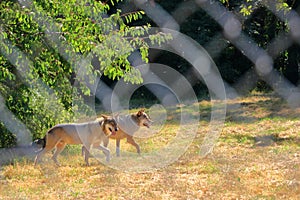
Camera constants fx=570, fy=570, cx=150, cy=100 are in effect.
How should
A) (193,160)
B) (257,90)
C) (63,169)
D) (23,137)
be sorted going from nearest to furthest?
(63,169) < (193,160) < (23,137) < (257,90)

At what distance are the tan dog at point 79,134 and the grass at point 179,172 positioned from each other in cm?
36

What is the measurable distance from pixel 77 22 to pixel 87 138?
9.89ft

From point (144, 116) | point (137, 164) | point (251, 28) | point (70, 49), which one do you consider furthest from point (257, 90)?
point (70, 49)

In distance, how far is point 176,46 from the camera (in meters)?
27.9

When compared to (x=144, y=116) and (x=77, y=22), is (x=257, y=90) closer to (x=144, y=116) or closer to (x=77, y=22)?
(x=144, y=116)

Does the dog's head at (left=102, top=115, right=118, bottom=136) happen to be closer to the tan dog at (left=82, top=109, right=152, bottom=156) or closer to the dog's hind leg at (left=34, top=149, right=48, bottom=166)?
the tan dog at (left=82, top=109, right=152, bottom=156)

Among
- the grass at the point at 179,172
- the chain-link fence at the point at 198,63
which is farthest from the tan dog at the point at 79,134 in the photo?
the chain-link fence at the point at 198,63

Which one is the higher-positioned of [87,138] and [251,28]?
[251,28]

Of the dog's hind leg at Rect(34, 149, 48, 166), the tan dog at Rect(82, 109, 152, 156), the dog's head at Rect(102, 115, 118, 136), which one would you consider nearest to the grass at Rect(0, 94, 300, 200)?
the dog's hind leg at Rect(34, 149, 48, 166)

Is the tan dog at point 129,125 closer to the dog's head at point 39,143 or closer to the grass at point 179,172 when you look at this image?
the grass at point 179,172

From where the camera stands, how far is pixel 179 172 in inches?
445

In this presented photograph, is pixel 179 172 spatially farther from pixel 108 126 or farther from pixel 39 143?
pixel 39 143

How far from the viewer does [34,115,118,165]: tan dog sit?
11953mm

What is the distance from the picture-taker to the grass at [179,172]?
9.38 m
